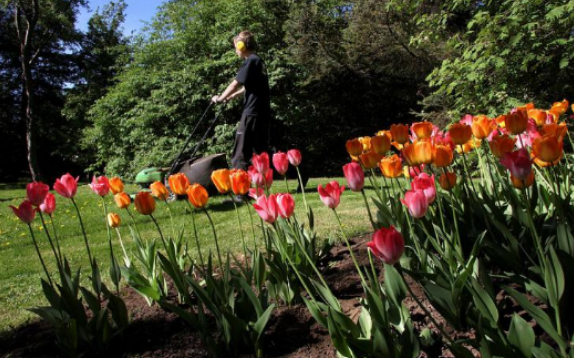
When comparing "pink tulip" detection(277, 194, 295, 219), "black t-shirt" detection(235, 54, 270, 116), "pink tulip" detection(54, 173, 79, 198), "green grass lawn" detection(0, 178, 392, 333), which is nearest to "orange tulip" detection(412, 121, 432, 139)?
"pink tulip" detection(277, 194, 295, 219)

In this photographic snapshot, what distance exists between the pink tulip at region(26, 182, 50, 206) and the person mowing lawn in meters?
3.15

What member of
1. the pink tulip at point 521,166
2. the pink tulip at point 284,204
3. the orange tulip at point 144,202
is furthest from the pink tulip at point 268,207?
the pink tulip at point 521,166

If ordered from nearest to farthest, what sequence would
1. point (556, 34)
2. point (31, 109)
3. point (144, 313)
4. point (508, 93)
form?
1. point (144, 313)
2. point (556, 34)
3. point (508, 93)
4. point (31, 109)

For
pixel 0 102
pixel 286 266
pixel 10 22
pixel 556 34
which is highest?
pixel 10 22

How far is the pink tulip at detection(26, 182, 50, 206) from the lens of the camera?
1573 millimetres

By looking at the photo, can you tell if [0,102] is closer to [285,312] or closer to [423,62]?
[423,62]

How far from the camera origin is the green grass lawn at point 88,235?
2.66 metres

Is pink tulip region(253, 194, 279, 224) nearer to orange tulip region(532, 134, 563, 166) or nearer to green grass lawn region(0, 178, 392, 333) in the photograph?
orange tulip region(532, 134, 563, 166)

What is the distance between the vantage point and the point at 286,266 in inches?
68.0

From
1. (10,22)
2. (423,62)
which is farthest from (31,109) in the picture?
(423,62)

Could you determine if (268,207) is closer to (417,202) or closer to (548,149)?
(417,202)

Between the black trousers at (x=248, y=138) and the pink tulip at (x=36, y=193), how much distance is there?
319cm

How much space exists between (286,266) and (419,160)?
683mm

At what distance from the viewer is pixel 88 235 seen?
4703mm
